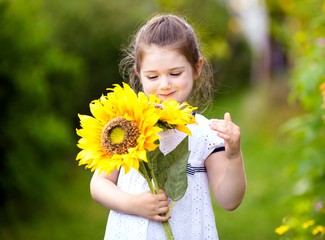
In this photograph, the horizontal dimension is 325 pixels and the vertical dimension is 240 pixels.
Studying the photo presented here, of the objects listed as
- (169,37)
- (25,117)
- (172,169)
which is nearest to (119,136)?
(172,169)

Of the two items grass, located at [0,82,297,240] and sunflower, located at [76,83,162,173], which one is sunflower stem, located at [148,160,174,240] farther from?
grass, located at [0,82,297,240]

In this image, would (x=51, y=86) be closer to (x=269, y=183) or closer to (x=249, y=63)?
(x=269, y=183)

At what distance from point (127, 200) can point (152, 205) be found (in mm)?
157

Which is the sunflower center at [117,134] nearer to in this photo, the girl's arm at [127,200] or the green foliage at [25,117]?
the girl's arm at [127,200]

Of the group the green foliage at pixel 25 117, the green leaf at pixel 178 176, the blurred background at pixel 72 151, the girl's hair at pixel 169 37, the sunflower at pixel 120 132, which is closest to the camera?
the sunflower at pixel 120 132

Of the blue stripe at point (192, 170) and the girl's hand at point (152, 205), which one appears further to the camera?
the blue stripe at point (192, 170)

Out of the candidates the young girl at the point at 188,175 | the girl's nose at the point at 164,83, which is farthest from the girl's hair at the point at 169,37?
the girl's nose at the point at 164,83

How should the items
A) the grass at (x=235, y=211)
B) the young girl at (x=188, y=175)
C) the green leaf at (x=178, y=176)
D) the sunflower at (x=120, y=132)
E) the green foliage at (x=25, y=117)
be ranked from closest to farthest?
the sunflower at (x=120, y=132) → the green leaf at (x=178, y=176) → the young girl at (x=188, y=175) → the green foliage at (x=25, y=117) → the grass at (x=235, y=211)

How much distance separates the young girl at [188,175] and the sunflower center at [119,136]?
0.30m

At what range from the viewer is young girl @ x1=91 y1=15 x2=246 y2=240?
196 centimetres

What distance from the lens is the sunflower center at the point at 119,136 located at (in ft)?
5.54

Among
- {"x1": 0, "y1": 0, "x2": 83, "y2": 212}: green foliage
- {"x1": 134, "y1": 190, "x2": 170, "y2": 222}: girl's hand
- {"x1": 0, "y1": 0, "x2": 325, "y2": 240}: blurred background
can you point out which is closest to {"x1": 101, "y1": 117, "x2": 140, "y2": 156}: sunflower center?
{"x1": 134, "y1": 190, "x2": 170, "y2": 222}: girl's hand

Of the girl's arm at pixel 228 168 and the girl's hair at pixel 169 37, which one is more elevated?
the girl's hair at pixel 169 37

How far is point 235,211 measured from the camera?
609 cm
